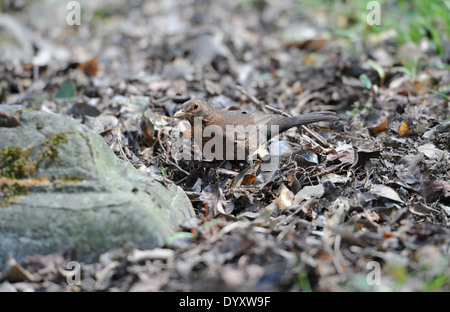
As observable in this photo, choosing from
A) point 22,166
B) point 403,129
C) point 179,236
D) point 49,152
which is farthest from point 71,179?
point 403,129

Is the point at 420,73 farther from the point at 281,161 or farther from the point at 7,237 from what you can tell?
the point at 7,237

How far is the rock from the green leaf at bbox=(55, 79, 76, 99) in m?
2.56

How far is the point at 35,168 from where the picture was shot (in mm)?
3295

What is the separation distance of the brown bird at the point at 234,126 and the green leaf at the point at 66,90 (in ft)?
6.56

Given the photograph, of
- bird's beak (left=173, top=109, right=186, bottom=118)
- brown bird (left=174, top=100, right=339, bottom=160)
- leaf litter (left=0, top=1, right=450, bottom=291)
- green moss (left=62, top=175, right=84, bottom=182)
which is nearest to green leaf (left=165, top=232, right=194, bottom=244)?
leaf litter (left=0, top=1, right=450, bottom=291)

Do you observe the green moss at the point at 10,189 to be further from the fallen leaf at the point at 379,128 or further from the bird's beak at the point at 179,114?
the fallen leaf at the point at 379,128

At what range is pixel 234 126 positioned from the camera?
484 cm

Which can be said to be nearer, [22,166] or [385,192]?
[22,166]

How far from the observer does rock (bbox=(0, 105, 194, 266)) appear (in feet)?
10.2

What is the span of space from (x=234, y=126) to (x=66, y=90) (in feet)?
8.30

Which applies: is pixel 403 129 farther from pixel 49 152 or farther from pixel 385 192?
pixel 49 152

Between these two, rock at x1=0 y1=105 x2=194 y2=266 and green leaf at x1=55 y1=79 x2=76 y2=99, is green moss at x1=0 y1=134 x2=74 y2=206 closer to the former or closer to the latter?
rock at x1=0 y1=105 x2=194 y2=266

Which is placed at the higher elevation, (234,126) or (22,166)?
(234,126)

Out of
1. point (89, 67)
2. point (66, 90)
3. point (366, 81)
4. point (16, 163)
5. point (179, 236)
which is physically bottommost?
point (179, 236)
